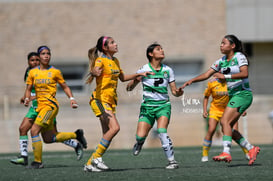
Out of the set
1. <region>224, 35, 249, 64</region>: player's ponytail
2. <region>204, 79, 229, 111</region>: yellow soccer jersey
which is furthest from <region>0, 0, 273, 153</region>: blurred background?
<region>224, 35, 249, 64</region>: player's ponytail

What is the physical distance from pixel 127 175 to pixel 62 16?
16202 millimetres

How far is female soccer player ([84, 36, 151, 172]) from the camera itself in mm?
8508

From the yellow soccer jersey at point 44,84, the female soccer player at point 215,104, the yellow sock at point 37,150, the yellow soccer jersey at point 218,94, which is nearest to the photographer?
the yellow sock at point 37,150

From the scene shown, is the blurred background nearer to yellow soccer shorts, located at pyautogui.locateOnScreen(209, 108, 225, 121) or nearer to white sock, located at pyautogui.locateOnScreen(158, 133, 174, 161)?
yellow soccer shorts, located at pyautogui.locateOnScreen(209, 108, 225, 121)

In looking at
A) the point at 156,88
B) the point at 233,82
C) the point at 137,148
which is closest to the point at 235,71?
the point at 233,82

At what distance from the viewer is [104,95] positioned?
341 inches

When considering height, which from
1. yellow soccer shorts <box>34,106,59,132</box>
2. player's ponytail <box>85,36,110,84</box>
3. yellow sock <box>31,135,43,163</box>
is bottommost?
yellow sock <box>31,135,43,163</box>

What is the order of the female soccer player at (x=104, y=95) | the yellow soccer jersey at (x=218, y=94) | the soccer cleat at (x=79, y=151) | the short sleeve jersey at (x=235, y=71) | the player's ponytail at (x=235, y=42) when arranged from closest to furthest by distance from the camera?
the female soccer player at (x=104, y=95), the short sleeve jersey at (x=235, y=71), the player's ponytail at (x=235, y=42), the soccer cleat at (x=79, y=151), the yellow soccer jersey at (x=218, y=94)

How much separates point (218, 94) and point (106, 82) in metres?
2.98

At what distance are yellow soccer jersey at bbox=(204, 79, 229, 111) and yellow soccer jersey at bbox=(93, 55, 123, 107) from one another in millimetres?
2748

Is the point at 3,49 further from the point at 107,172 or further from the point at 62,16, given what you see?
the point at 107,172

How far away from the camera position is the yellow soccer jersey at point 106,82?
8.66 metres

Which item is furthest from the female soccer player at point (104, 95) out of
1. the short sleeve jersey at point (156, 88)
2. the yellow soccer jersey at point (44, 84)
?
the yellow soccer jersey at point (44, 84)

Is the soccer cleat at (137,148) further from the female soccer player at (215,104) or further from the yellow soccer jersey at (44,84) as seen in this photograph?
the female soccer player at (215,104)
